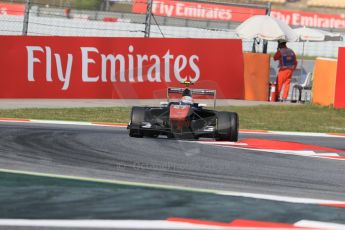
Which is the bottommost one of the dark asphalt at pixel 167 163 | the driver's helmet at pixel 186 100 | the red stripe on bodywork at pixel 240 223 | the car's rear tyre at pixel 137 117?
the dark asphalt at pixel 167 163

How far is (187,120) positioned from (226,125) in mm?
620

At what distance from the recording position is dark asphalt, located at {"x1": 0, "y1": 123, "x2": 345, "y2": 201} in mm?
9008

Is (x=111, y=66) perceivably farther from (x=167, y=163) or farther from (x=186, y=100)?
(x=167, y=163)

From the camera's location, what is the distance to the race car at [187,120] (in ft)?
40.7

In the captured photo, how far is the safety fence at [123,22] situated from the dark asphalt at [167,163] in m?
8.42

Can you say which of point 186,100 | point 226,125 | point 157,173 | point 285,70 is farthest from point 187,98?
point 285,70

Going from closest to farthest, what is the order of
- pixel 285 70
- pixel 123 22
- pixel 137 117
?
pixel 137 117 → pixel 285 70 → pixel 123 22

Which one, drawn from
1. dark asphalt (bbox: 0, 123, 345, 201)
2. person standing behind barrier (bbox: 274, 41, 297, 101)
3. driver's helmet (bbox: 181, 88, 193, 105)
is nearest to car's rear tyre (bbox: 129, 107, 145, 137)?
dark asphalt (bbox: 0, 123, 345, 201)

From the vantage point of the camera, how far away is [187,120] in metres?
12.4

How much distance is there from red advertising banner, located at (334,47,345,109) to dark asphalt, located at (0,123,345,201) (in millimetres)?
8023

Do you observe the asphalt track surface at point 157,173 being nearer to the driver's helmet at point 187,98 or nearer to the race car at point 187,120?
the race car at point 187,120

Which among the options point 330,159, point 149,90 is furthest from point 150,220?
point 149,90

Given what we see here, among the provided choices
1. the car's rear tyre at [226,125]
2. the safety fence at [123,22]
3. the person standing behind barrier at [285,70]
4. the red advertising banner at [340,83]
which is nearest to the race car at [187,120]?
the car's rear tyre at [226,125]

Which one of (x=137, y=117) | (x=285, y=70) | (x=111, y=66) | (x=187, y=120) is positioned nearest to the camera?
(x=187, y=120)
